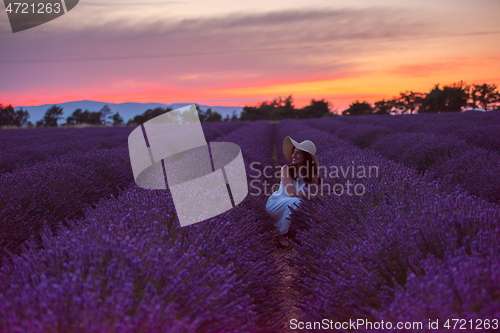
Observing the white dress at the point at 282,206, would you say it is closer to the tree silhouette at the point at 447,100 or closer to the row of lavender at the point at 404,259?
the row of lavender at the point at 404,259

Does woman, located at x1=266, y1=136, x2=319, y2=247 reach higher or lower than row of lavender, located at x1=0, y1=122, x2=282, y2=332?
lower

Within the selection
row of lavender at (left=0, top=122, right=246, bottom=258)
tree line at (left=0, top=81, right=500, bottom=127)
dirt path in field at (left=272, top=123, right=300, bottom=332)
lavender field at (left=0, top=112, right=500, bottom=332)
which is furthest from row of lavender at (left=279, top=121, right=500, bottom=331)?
tree line at (left=0, top=81, right=500, bottom=127)

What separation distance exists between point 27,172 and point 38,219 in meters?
1.24

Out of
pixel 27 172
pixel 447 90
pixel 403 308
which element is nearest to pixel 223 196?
pixel 403 308

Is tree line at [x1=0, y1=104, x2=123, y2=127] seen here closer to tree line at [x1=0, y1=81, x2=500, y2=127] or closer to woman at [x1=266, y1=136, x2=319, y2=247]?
tree line at [x1=0, y1=81, x2=500, y2=127]

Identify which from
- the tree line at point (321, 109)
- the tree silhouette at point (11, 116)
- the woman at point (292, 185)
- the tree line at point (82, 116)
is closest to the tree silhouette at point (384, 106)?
the tree line at point (321, 109)

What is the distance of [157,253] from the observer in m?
1.60

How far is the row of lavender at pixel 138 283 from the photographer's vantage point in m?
1.27

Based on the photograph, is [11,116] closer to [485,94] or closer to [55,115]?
[55,115]

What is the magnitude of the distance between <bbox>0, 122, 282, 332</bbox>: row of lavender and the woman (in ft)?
5.28

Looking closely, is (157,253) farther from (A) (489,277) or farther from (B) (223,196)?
(B) (223,196)

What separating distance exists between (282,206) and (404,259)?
219 centimetres

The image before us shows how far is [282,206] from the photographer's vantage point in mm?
3869

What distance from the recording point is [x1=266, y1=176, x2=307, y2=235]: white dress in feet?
12.5
